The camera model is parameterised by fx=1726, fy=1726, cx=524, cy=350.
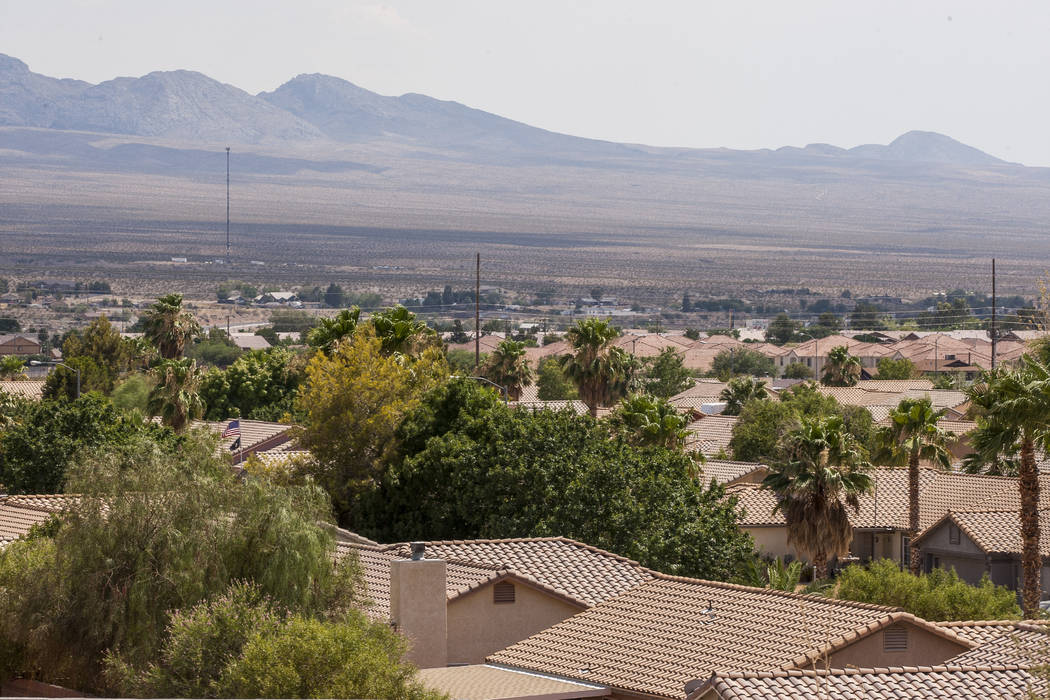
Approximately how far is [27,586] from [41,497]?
16763mm

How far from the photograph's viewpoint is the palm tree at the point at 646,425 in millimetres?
52094

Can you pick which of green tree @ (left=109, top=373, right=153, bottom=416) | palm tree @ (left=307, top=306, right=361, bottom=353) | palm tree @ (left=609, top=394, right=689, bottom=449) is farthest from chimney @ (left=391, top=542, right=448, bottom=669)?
green tree @ (left=109, top=373, right=153, bottom=416)

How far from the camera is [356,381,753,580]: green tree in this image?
37000 mm

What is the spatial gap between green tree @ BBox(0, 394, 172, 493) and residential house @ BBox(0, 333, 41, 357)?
102955mm

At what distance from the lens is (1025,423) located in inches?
1421

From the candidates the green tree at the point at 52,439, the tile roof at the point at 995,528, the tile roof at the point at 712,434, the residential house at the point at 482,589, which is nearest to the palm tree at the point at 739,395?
the tile roof at the point at 712,434

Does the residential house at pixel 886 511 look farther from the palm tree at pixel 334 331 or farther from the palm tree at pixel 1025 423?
the palm tree at pixel 334 331

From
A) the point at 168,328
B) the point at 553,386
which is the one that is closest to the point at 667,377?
the point at 553,386

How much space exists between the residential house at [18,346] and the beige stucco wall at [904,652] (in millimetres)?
134330

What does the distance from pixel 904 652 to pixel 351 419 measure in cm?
2275

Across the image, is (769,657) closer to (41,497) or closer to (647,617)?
(647,617)

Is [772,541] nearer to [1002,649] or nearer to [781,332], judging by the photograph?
[1002,649]

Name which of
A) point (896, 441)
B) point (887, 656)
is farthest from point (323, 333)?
point (887, 656)

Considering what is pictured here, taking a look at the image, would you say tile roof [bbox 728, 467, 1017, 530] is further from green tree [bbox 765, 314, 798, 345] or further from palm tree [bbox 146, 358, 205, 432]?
green tree [bbox 765, 314, 798, 345]
